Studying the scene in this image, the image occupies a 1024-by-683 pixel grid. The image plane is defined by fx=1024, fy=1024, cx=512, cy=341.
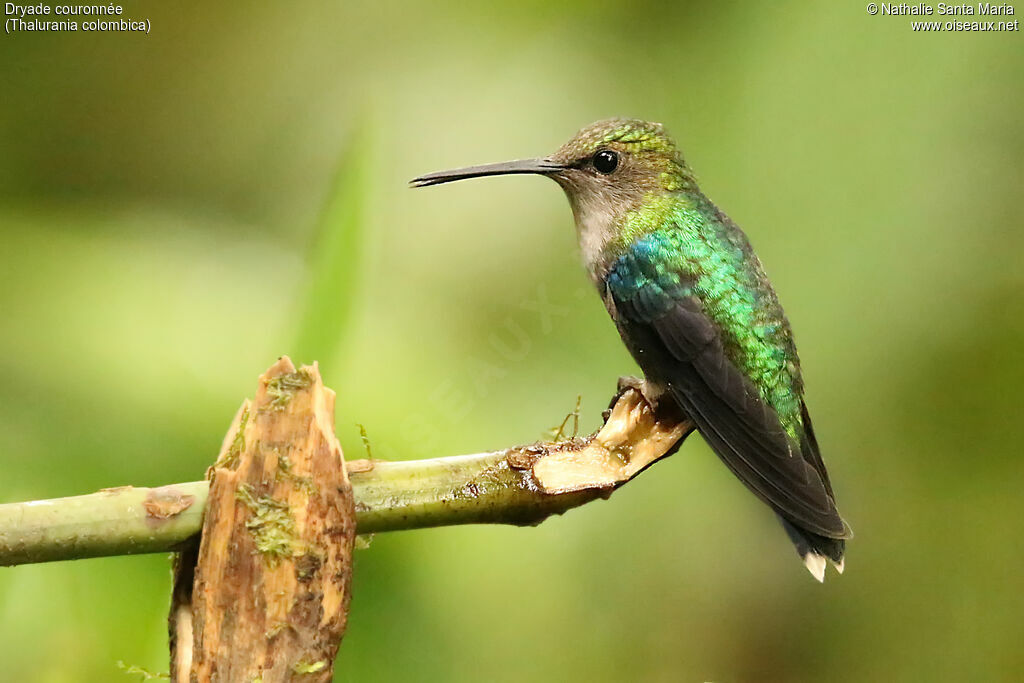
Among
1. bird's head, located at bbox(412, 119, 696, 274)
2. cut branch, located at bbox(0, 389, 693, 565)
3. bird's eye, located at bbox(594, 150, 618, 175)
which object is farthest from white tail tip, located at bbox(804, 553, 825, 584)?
bird's eye, located at bbox(594, 150, 618, 175)

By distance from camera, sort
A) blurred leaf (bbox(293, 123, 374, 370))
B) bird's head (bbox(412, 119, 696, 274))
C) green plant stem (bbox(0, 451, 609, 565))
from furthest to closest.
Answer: bird's head (bbox(412, 119, 696, 274))
blurred leaf (bbox(293, 123, 374, 370))
green plant stem (bbox(0, 451, 609, 565))

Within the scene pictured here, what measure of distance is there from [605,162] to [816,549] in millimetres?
832

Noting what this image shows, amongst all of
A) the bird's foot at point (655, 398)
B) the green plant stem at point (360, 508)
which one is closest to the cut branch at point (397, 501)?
the green plant stem at point (360, 508)

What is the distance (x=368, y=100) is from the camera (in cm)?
310

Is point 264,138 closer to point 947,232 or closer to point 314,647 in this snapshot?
point 947,232

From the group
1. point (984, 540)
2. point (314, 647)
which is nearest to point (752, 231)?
point (984, 540)

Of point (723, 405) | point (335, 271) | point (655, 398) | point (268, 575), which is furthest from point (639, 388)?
point (268, 575)

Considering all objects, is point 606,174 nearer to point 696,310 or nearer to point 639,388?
point 696,310

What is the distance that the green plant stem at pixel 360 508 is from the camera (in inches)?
38.9

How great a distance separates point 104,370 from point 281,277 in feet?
1.81

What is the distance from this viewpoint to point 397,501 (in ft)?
3.73

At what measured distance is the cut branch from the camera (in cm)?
99

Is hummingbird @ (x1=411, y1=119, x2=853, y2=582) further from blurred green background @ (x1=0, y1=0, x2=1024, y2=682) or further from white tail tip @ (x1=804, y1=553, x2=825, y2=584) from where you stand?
blurred green background @ (x1=0, y1=0, x2=1024, y2=682)

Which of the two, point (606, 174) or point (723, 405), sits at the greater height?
point (606, 174)
